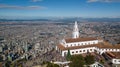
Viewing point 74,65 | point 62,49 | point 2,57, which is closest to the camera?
point 74,65

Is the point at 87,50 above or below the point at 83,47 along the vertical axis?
below

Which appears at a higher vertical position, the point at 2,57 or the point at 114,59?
the point at 114,59

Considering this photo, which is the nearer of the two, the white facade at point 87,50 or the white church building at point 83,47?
the white facade at point 87,50

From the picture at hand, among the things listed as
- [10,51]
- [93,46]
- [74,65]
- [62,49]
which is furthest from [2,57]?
[74,65]

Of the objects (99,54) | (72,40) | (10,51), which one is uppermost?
(72,40)

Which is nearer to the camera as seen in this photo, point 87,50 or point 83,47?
point 83,47

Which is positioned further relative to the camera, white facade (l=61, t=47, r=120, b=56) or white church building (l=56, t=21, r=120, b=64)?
white church building (l=56, t=21, r=120, b=64)

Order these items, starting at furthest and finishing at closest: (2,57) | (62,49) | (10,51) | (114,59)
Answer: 1. (10,51)
2. (2,57)
3. (62,49)
4. (114,59)

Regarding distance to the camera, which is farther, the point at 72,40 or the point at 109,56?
the point at 72,40

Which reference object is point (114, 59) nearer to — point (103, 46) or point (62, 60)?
point (103, 46)
